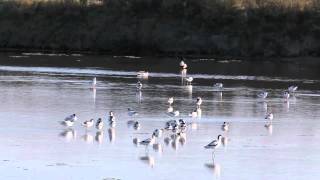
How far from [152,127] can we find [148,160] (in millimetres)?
5276

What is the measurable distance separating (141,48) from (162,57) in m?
5.67

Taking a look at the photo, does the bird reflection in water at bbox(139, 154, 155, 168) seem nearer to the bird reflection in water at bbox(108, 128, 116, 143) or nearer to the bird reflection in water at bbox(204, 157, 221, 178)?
the bird reflection in water at bbox(204, 157, 221, 178)

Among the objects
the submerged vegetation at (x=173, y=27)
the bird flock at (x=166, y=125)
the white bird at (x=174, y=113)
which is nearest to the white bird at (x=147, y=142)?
the bird flock at (x=166, y=125)

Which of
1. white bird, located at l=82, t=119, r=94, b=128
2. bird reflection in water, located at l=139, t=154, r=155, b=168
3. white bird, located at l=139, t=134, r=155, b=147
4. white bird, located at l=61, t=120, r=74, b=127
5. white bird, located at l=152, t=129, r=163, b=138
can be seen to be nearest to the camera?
bird reflection in water, located at l=139, t=154, r=155, b=168

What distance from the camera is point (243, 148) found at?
22812 mm

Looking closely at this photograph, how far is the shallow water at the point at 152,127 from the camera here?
64.9ft

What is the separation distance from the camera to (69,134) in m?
24.3

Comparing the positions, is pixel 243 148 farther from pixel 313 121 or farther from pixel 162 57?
pixel 162 57

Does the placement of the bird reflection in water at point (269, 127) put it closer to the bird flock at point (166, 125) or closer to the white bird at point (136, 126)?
the bird flock at point (166, 125)

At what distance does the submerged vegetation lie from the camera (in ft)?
216

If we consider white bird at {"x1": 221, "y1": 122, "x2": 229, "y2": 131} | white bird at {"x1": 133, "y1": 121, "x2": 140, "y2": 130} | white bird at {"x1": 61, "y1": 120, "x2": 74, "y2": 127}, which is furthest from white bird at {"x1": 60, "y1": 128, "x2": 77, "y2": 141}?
white bird at {"x1": 221, "y1": 122, "x2": 229, "y2": 131}

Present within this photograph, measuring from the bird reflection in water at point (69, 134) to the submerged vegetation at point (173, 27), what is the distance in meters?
40.1

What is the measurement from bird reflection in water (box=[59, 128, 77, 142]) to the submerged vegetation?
132ft

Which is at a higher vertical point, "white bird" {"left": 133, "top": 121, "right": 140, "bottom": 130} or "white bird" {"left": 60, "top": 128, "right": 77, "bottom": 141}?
"white bird" {"left": 133, "top": 121, "right": 140, "bottom": 130}
